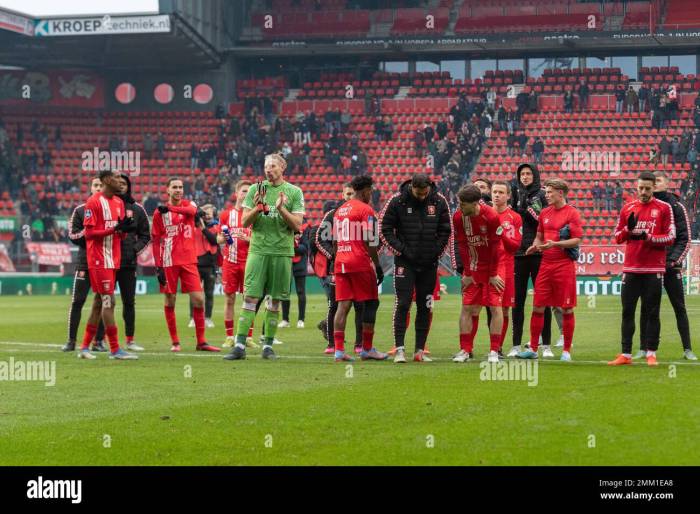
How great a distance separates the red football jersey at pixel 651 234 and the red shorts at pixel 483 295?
150 centimetres

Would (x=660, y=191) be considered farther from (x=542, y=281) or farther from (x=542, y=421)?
(x=542, y=421)

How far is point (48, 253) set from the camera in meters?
44.4

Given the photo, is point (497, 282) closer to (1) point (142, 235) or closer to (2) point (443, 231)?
(2) point (443, 231)

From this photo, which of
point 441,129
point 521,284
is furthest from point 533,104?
point 521,284

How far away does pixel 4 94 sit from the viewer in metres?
55.2

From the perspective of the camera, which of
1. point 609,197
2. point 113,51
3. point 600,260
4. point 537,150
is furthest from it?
point 113,51

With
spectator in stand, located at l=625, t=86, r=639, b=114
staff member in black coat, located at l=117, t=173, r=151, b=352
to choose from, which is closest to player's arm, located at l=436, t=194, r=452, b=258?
staff member in black coat, located at l=117, t=173, r=151, b=352

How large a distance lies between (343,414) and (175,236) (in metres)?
7.55

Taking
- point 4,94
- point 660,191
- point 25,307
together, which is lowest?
point 25,307

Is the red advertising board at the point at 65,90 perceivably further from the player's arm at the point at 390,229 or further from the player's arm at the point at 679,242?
the player's arm at the point at 679,242

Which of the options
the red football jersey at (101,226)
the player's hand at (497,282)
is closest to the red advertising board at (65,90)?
the red football jersey at (101,226)

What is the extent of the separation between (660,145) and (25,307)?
26.4 m

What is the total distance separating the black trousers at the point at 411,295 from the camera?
45.9ft
